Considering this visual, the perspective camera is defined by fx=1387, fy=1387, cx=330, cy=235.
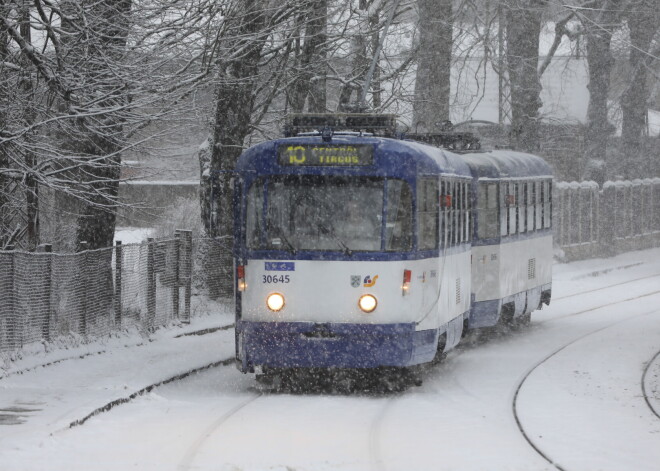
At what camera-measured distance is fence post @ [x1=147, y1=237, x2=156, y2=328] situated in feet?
69.5

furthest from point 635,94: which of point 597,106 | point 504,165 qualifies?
point 504,165

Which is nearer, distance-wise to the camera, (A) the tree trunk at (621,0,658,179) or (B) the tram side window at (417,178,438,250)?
(B) the tram side window at (417,178,438,250)

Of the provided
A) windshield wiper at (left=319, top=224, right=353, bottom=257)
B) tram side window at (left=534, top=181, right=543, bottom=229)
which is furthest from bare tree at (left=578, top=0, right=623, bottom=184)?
windshield wiper at (left=319, top=224, right=353, bottom=257)

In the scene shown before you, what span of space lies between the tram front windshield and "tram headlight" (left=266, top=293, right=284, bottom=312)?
523 millimetres

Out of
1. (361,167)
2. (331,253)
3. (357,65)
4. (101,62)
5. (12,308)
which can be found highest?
(357,65)

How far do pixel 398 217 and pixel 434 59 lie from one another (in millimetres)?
18217

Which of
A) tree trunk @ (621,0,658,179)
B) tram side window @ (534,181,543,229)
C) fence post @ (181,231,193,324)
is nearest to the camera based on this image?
Answer: fence post @ (181,231,193,324)

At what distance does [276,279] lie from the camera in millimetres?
15141

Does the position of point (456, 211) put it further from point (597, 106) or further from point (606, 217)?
point (597, 106)

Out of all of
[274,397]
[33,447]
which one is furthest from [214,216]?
[33,447]

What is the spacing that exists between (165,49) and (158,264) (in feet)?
18.2

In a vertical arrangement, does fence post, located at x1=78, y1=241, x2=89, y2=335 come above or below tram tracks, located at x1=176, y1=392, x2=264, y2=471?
above

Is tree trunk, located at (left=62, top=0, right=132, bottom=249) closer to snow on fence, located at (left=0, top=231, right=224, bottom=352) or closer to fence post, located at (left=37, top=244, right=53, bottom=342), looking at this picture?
fence post, located at (left=37, top=244, right=53, bottom=342)

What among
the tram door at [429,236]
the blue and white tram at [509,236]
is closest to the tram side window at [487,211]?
the blue and white tram at [509,236]
